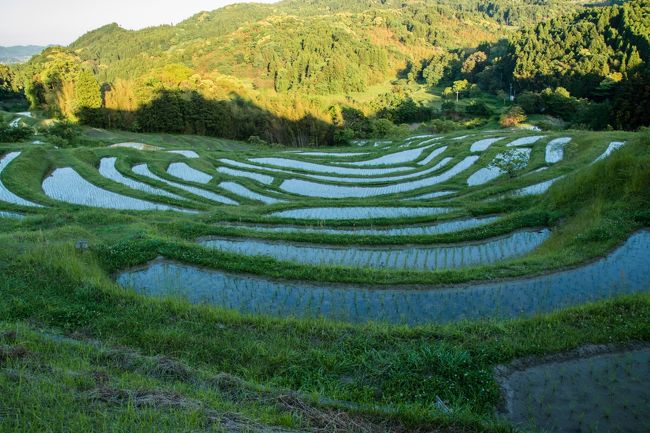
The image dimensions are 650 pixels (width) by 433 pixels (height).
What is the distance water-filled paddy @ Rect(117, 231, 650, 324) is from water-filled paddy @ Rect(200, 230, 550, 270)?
1.89 metres

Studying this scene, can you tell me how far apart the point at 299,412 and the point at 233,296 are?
5.03 metres

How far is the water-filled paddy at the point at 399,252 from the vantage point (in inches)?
485

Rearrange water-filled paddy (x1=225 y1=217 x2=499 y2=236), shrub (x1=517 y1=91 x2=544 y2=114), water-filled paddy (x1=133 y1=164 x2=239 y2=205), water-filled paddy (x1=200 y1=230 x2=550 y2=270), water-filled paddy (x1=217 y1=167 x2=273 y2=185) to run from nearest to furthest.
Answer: water-filled paddy (x1=200 y1=230 x2=550 y2=270), water-filled paddy (x1=225 y1=217 x2=499 y2=236), water-filled paddy (x1=133 y1=164 x2=239 y2=205), water-filled paddy (x1=217 y1=167 x2=273 y2=185), shrub (x1=517 y1=91 x2=544 y2=114)

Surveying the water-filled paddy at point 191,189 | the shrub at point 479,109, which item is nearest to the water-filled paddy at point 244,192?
the water-filled paddy at point 191,189

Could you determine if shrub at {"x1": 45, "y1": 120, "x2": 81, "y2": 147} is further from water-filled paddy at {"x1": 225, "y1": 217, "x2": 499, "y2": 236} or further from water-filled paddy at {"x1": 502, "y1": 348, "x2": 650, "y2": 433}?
water-filled paddy at {"x1": 502, "y1": 348, "x2": 650, "y2": 433}

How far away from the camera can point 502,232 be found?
14.3m

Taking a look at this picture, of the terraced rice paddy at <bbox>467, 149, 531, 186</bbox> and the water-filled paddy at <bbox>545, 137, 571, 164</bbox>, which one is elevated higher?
the water-filled paddy at <bbox>545, 137, 571, 164</bbox>

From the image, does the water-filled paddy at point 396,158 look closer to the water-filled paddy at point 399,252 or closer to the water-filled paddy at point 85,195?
the water-filled paddy at point 85,195

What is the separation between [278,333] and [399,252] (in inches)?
252

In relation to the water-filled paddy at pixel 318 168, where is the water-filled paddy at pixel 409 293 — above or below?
below

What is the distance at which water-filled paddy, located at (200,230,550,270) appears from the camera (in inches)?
485

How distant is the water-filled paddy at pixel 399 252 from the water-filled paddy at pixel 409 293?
1886 mm

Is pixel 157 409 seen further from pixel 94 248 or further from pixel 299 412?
pixel 94 248

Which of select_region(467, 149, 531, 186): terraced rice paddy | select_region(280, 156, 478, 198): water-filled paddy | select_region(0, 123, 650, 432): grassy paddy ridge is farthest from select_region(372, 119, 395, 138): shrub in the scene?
select_region(0, 123, 650, 432): grassy paddy ridge
